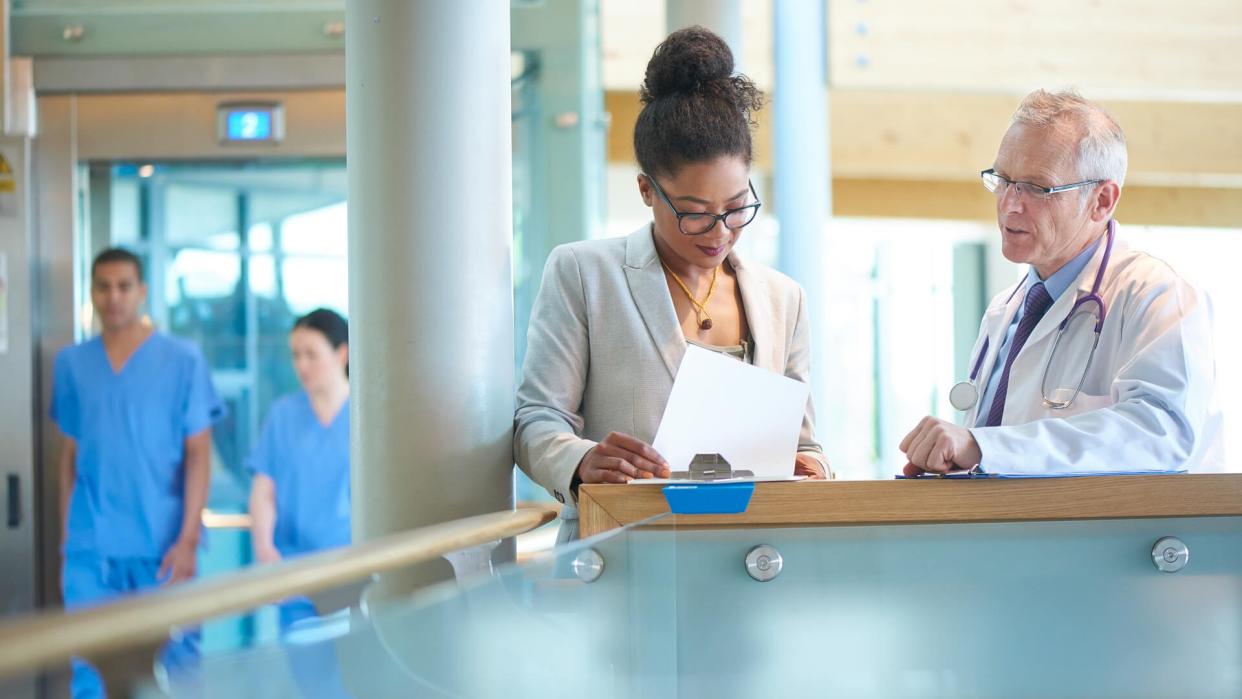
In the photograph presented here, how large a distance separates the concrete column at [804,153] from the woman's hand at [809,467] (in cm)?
326

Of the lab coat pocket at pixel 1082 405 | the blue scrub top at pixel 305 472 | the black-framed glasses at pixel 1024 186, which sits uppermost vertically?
the black-framed glasses at pixel 1024 186

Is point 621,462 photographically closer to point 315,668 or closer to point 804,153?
point 315,668

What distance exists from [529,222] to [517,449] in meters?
2.15

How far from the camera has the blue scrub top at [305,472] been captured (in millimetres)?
4352

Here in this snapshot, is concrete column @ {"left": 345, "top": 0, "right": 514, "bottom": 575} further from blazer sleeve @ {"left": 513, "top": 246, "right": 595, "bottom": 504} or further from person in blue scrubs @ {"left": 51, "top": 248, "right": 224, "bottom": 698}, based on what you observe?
person in blue scrubs @ {"left": 51, "top": 248, "right": 224, "bottom": 698}

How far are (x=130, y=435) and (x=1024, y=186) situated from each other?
3.34 metres

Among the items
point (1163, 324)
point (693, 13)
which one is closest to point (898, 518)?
point (1163, 324)

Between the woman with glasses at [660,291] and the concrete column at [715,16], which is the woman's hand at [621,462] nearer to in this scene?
the woman with glasses at [660,291]

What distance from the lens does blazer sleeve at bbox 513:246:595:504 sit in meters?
2.12

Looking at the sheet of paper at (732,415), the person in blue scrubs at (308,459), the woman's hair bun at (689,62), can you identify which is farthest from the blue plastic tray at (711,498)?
the person in blue scrubs at (308,459)

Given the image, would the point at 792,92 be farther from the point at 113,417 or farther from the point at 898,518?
the point at 898,518

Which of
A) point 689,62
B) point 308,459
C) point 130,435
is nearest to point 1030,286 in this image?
point 689,62

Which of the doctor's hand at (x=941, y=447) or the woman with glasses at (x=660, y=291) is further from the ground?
the woman with glasses at (x=660, y=291)

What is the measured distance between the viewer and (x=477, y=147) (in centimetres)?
218
